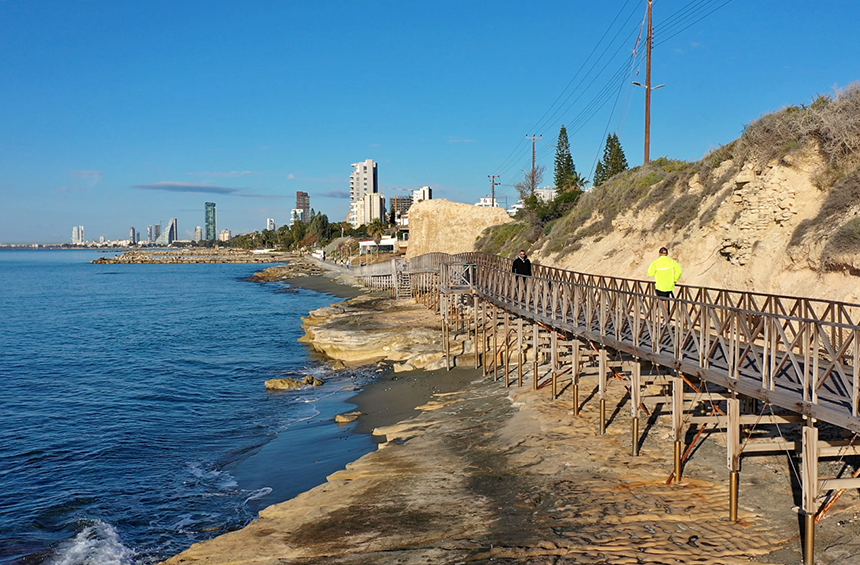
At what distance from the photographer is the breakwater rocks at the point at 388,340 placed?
82.0 ft

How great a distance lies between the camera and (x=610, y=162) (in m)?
70.0

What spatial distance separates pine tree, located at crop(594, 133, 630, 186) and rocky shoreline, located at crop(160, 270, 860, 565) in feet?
185

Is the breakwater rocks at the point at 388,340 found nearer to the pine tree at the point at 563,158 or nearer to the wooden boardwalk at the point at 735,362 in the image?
the wooden boardwalk at the point at 735,362

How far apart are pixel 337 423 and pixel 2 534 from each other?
8.09m

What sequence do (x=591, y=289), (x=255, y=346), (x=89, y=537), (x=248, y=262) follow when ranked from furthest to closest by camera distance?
(x=248, y=262) < (x=255, y=346) < (x=591, y=289) < (x=89, y=537)

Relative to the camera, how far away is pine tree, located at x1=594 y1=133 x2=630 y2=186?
67.6 metres

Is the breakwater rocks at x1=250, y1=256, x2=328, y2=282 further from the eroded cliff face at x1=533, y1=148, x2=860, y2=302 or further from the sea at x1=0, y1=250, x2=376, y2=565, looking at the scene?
the eroded cliff face at x1=533, y1=148, x2=860, y2=302

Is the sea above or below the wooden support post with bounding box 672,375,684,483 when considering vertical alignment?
below

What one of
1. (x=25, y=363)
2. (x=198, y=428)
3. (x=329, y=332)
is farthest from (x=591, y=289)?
(x=25, y=363)

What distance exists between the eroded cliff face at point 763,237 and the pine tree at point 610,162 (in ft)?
135

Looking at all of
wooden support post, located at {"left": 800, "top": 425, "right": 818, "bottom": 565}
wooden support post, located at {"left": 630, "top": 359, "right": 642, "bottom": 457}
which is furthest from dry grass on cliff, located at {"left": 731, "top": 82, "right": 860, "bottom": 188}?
wooden support post, located at {"left": 800, "top": 425, "right": 818, "bottom": 565}

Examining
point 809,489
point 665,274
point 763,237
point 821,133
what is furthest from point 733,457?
point 821,133

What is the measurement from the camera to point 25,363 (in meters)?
31.1

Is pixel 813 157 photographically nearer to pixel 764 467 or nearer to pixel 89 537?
pixel 764 467
